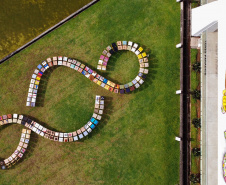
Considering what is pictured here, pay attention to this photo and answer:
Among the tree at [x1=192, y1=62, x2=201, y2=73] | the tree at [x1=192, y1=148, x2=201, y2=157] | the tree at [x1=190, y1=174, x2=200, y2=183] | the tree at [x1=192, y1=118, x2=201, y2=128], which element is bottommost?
the tree at [x1=190, y1=174, x2=200, y2=183]

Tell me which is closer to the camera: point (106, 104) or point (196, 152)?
point (196, 152)

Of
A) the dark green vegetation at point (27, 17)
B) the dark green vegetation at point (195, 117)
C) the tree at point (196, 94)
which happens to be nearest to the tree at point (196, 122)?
the dark green vegetation at point (195, 117)

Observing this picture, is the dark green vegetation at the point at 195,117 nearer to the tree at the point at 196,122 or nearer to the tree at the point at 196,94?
the tree at the point at 196,122

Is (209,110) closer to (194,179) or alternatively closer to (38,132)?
(194,179)

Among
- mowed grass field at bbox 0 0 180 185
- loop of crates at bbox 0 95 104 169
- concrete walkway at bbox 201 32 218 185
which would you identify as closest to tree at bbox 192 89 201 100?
concrete walkway at bbox 201 32 218 185

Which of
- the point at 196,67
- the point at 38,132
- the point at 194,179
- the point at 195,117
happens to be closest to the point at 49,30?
the point at 38,132

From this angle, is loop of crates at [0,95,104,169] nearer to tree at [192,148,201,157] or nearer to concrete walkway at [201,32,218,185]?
tree at [192,148,201,157]
